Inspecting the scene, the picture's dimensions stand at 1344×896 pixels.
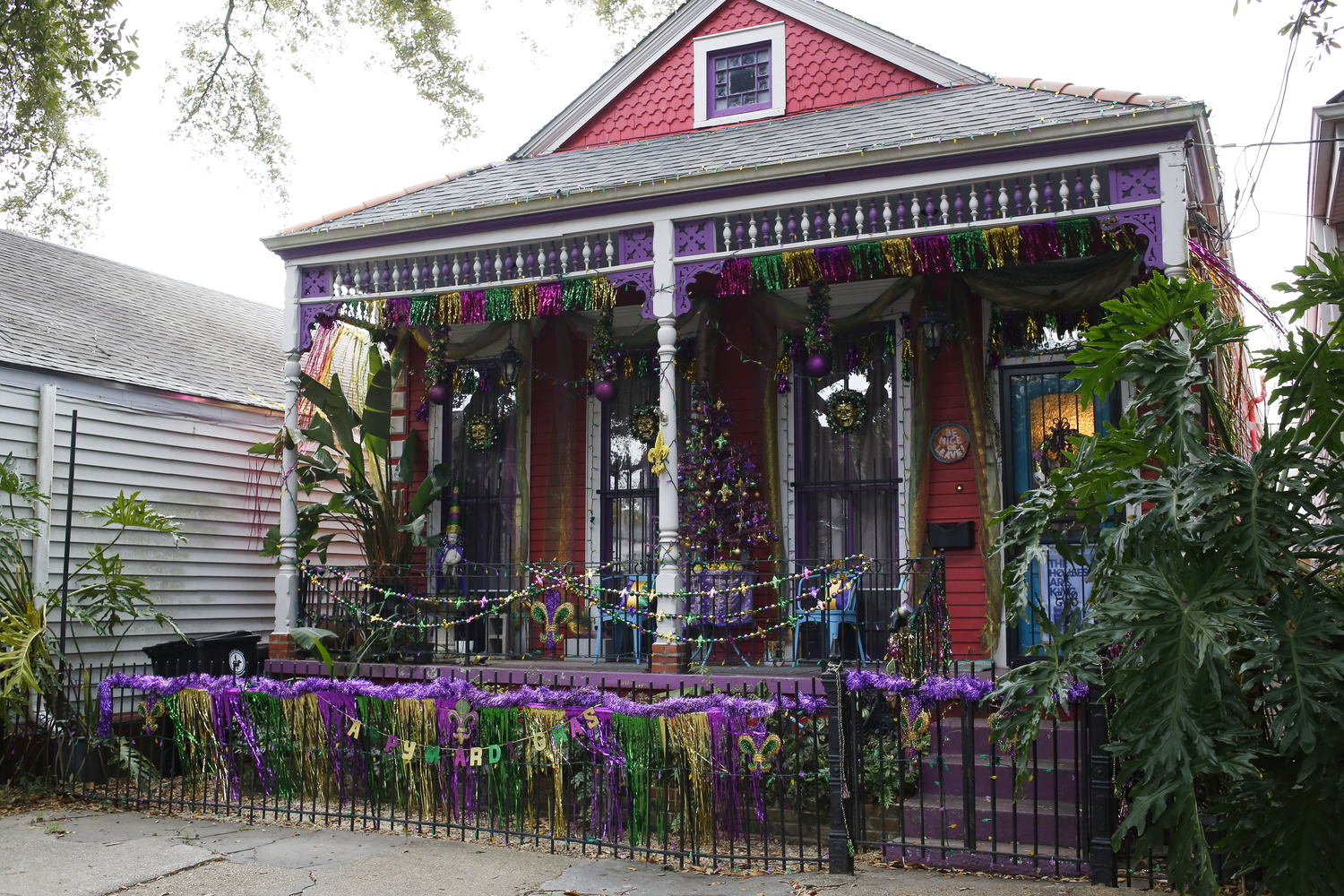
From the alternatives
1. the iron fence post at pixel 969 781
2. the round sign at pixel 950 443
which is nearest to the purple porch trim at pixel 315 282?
the round sign at pixel 950 443

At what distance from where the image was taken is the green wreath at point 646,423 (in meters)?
11.0

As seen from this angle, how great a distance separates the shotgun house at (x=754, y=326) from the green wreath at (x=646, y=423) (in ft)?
0.24

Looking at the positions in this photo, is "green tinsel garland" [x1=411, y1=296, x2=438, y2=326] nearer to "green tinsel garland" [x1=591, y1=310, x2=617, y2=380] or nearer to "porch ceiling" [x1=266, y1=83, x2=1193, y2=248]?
"porch ceiling" [x1=266, y1=83, x2=1193, y2=248]

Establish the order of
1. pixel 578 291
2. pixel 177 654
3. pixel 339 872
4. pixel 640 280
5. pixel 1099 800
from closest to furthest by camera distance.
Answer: pixel 1099 800, pixel 339 872, pixel 640 280, pixel 578 291, pixel 177 654

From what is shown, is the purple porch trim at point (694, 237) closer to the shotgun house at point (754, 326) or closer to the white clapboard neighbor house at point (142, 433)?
the shotgun house at point (754, 326)

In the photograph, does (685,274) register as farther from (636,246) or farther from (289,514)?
(289,514)

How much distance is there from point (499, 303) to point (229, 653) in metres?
4.04

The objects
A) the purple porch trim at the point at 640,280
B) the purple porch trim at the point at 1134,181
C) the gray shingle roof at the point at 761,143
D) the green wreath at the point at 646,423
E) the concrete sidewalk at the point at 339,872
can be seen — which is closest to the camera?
the concrete sidewalk at the point at 339,872

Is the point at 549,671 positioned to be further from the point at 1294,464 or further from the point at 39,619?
the point at 1294,464

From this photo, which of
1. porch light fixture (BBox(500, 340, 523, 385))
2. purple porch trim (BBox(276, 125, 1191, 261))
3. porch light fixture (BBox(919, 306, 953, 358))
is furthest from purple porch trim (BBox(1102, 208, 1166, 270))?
porch light fixture (BBox(500, 340, 523, 385))

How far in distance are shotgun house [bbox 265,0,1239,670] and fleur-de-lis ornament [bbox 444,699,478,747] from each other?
55.5 inches

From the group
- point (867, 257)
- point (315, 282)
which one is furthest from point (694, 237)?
point (315, 282)

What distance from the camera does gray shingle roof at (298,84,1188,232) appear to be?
8.41 metres

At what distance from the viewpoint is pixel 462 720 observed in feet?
24.0
